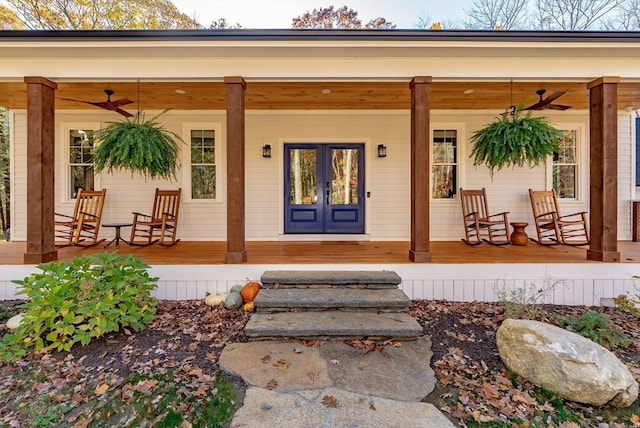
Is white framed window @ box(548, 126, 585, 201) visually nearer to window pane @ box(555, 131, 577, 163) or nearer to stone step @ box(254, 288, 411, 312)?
window pane @ box(555, 131, 577, 163)

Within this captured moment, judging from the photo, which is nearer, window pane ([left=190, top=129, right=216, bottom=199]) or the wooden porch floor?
the wooden porch floor

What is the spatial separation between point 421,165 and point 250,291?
259 centimetres

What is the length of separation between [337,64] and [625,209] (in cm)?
649

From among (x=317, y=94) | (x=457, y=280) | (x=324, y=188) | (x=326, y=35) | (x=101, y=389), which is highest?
(x=326, y=35)

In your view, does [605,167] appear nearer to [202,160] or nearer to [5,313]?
[202,160]

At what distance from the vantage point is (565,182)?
21.3 ft

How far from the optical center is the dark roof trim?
379cm

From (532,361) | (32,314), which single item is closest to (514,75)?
(532,361)

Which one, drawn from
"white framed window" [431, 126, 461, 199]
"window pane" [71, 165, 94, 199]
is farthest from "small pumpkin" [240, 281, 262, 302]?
"window pane" [71, 165, 94, 199]

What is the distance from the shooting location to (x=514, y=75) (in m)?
4.18

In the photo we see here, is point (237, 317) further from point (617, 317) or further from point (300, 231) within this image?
point (617, 317)

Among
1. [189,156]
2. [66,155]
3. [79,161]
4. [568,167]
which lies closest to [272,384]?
[189,156]

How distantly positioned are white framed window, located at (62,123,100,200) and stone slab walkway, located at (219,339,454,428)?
5.51 m

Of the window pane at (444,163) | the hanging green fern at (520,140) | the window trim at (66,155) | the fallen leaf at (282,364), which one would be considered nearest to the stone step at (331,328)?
the fallen leaf at (282,364)
